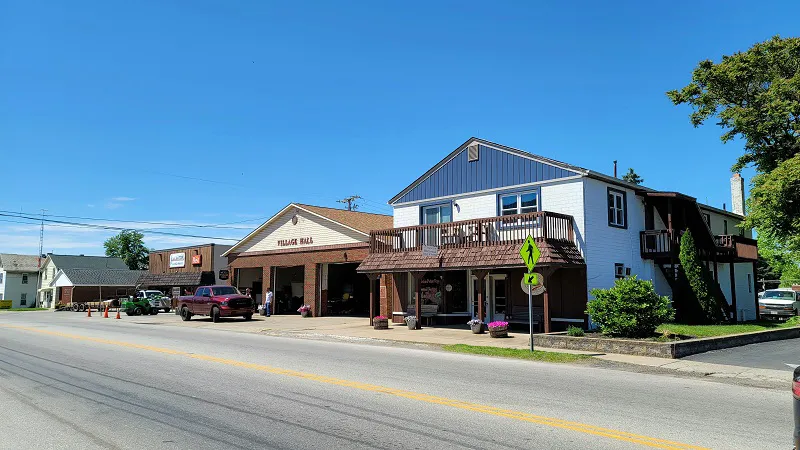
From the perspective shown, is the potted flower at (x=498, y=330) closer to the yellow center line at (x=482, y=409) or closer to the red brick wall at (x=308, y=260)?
the yellow center line at (x=482, y=409)

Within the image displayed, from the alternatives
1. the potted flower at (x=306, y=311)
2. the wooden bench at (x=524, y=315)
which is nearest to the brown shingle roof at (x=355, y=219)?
the potted flower at (x=306, y=311)

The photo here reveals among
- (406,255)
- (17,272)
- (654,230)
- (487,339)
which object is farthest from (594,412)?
(17,272)

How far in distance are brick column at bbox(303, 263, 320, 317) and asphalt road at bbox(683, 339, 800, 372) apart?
68.5 feet

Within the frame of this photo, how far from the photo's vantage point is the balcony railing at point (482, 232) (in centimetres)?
2047

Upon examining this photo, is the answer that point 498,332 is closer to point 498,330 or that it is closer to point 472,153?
point 498,330

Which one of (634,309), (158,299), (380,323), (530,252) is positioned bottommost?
(380,323)

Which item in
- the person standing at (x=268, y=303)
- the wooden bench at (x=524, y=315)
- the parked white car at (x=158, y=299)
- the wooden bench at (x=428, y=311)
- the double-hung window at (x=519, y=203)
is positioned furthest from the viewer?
the parked white car at (x=158, y=299)

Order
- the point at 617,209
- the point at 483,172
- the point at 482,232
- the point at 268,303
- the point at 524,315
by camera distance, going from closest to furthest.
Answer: the point at 524,315
the point at 482,232
the point at 617,209
the point at 483,172
the point at 268,303

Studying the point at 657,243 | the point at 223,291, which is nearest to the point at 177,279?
the point at 223,291

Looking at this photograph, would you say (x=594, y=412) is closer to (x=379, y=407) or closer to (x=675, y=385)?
(x=379, y=407)

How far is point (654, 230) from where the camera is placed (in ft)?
77.8

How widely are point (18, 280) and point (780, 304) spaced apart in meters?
88.3

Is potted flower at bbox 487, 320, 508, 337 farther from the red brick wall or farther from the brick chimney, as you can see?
the brick chimney

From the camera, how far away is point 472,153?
2439cm
